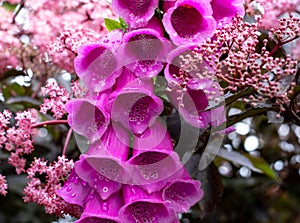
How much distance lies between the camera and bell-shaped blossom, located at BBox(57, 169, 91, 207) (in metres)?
0.80

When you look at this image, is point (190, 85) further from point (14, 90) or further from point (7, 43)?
point (14, 90)

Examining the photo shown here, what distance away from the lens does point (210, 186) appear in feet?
3.83

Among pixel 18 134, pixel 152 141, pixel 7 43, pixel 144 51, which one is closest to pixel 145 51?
pixel 144 51

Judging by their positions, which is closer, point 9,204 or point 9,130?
point 9,130

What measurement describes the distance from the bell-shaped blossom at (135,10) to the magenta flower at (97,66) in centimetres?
5

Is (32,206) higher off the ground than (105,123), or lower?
lower

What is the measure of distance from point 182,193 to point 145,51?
0.20 m

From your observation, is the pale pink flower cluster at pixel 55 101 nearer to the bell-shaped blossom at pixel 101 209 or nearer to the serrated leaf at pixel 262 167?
the bell-shaped blossom at pixel 101 209

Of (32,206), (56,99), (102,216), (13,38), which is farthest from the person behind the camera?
(32,206)

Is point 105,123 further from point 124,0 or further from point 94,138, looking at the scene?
point 124,0

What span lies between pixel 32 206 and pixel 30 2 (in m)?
1.02

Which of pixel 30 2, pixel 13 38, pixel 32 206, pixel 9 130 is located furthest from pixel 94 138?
pixel 32 206

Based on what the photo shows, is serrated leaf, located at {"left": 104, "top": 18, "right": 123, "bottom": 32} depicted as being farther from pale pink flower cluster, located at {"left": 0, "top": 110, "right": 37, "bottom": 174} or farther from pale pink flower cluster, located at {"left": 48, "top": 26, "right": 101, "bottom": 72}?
pale pink flower cluster, located at {"left": 0, "top": 110, "right": 37, "bottom": 174}

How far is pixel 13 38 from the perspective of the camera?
1104 mm
